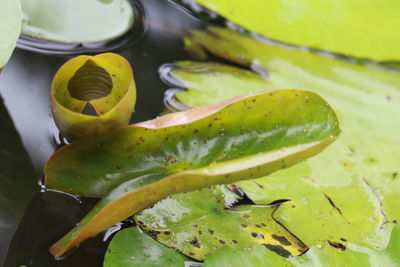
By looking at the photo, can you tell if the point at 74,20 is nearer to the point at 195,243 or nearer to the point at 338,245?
the point at 195,243

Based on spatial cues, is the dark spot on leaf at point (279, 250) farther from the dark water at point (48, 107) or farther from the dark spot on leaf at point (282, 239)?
the dark water at point (48, 107)

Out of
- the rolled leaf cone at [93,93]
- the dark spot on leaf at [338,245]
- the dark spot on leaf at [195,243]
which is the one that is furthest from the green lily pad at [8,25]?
the dark spot on leaf at [338,245]

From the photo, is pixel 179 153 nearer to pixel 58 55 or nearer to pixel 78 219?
pixel 78 219

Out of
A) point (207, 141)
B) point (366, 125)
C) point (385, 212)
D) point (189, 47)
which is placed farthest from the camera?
point (189, 47)

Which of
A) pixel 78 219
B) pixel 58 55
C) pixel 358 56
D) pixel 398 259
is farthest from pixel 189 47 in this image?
pixel 398 259

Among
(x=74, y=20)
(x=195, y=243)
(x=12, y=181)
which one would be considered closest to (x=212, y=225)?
(x=195, y=243)

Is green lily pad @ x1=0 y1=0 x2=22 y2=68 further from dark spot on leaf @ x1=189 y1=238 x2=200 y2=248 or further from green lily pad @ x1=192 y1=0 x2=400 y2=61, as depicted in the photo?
green lily pad @ x1=192 y1=0 x2=400 y2=61
